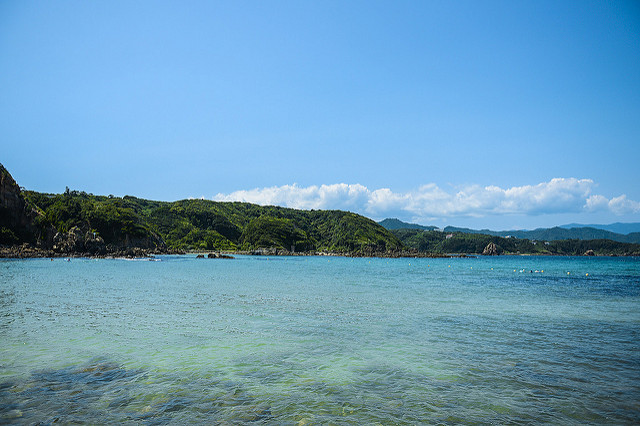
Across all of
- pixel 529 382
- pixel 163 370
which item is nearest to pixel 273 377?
pixel 163 370

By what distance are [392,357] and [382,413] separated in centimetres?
492

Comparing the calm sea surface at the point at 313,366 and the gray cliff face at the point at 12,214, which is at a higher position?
the gray cliff face at the point at 12,214

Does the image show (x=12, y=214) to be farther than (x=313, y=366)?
Yes

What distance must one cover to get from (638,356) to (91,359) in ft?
62.9

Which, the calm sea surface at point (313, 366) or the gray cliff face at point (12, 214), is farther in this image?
the gray cliff face at point (12, 214)

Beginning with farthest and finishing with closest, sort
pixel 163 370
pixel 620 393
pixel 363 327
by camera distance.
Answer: pixel 363 327
pixel 163 370
pixel 620 393

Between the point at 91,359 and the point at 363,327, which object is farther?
the point at 363,327

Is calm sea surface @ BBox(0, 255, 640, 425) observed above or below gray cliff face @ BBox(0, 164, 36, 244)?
below

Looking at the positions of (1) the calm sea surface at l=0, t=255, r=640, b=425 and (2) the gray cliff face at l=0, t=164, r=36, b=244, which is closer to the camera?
(1) the calm sea surface at l=0, t=255, r=640, b=425

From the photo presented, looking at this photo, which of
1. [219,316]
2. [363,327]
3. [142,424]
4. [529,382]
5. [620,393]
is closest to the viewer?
[142,424]

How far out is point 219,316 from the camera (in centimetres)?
2123

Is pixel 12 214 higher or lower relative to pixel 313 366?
higher

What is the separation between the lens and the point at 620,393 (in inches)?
392

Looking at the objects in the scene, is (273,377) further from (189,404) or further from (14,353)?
(14,353)
